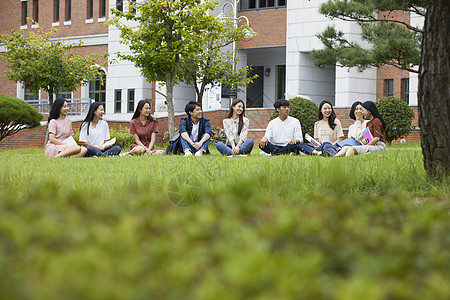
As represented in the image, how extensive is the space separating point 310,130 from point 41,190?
638 inches

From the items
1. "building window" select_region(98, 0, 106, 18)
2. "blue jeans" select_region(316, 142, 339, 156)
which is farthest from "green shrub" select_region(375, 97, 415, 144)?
"building window" select_region(98, 0, 106, 18)

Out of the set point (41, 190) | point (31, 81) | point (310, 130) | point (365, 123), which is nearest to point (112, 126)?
point (31, 81)

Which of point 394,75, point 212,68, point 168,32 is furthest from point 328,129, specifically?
point 394,75

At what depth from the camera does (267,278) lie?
5.39 ft

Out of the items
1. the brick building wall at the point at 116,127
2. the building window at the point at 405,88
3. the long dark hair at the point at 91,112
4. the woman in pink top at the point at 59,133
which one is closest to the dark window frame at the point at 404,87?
the building window at the point at 405,88

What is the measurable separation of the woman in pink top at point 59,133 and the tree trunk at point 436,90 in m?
8.12

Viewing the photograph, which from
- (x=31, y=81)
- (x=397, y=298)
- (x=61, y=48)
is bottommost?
(x=397, y=298)

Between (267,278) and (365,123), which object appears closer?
(267,278)

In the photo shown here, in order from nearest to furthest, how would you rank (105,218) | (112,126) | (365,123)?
(105,218) → (365,123) → (112,126)

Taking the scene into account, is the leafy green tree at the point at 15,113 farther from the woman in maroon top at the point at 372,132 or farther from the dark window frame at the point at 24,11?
the dark window frame at the point at 24,11

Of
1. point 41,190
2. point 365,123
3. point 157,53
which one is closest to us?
point 41,190

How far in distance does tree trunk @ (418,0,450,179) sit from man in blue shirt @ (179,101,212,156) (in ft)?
24.0

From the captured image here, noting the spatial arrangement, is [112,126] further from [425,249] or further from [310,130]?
[425,249]

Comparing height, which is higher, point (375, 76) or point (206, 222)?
point (375, 76)
